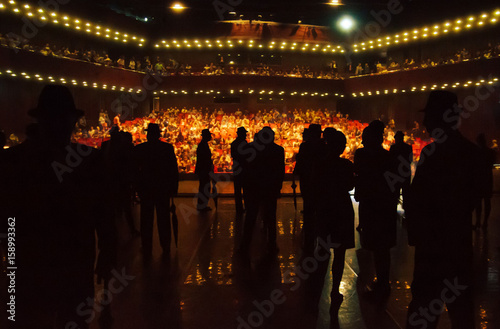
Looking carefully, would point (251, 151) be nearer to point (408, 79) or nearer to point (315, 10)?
point (408, 79)

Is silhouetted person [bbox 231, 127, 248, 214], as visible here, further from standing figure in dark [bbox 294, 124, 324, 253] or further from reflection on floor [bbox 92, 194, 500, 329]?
reflection on floor [bbox 92, 194, 500, 329]

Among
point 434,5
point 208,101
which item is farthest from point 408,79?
point 208,101

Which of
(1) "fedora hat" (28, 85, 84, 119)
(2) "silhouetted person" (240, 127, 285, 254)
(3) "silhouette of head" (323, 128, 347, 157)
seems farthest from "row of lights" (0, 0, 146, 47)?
(1) "fedora hat" (28, 85, 84, 119)

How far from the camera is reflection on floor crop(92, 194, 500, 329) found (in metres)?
3.66

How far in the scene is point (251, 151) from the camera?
589cm

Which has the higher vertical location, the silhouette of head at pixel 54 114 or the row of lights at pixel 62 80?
the row of lights at pixel 62 80

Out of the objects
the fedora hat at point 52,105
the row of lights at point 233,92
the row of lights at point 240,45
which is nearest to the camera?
the fedora hat at point 52,105

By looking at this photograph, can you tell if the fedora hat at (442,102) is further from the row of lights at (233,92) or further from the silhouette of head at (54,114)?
the row of lights at (233,92)

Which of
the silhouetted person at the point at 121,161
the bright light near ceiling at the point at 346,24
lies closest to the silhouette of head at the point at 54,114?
the silhouetted person at the point at 121,161

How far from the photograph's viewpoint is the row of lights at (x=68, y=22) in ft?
70.2

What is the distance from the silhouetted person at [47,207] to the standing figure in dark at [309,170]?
395cm

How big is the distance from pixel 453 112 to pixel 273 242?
3.89m

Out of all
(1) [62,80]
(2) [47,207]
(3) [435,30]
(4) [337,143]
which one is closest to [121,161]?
(4) [337,143]

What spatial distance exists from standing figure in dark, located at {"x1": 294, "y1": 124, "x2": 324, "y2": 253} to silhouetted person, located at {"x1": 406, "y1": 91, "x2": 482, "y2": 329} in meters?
3.06
